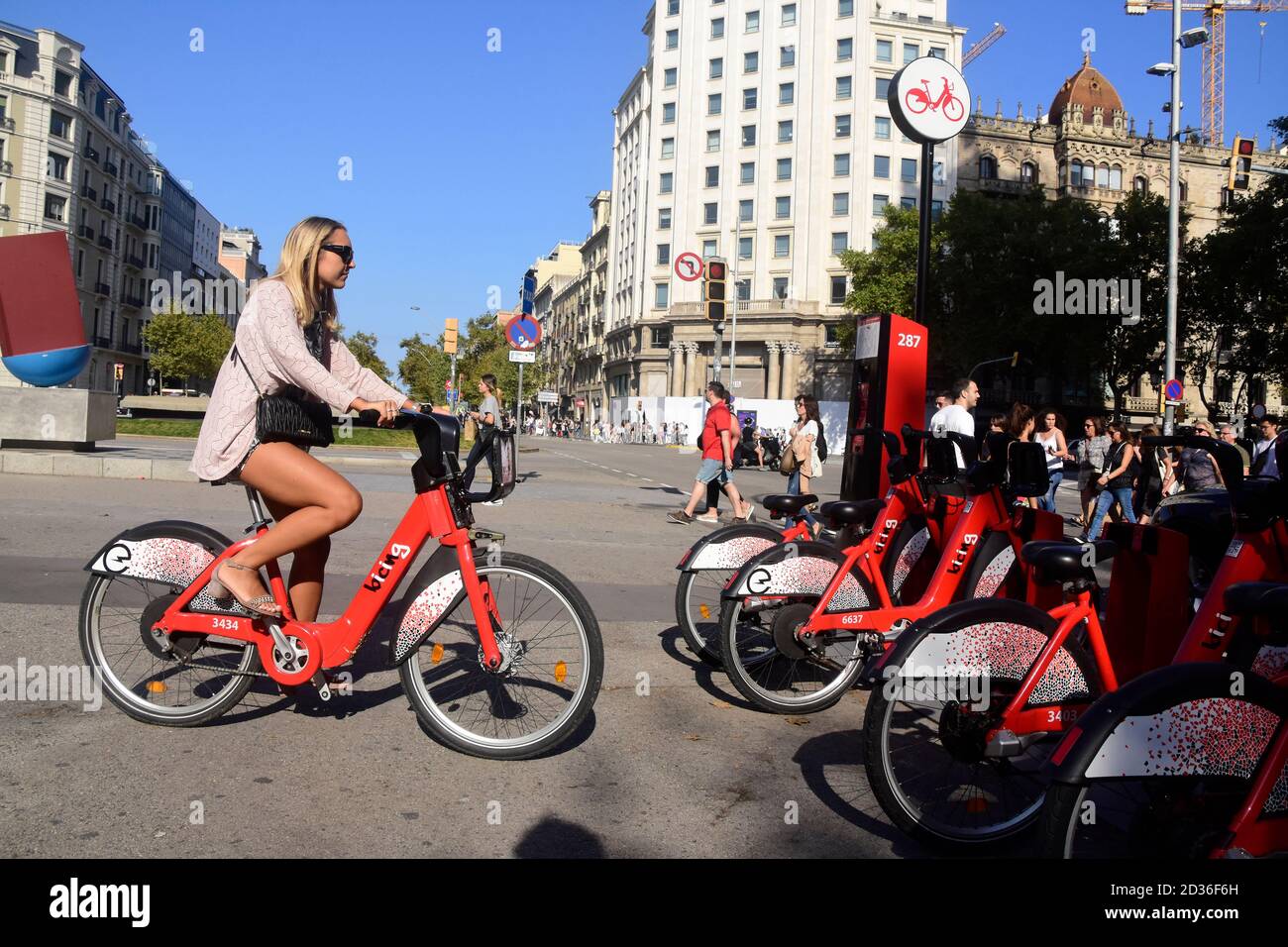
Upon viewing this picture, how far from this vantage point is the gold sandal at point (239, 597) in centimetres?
386

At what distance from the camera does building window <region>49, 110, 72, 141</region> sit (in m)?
63.1

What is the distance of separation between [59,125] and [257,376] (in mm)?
72316

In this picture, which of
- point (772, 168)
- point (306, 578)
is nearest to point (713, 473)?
point (306, 578)

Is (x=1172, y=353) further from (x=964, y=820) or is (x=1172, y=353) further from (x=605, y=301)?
(x=605, y=301)

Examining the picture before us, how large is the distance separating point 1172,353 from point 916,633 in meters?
29.6

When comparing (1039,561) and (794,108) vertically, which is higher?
(794,108)

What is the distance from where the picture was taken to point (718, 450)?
1281cm

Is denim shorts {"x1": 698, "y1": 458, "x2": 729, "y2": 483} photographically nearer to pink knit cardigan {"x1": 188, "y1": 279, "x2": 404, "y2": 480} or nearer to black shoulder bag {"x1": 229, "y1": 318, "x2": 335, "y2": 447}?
black shoulder bag {"x1": 229, "y1": 318, "x2": 335, "y2": 447}

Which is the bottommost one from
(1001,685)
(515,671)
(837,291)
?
(515,671)

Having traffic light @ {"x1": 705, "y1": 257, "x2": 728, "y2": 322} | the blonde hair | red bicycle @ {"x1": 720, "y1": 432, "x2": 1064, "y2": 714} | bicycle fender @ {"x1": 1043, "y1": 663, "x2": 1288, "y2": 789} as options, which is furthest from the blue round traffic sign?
bicycle fender @ {"x1": 1043, "y1": 663, "x2": 1288, "y2": 789}

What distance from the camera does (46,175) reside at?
6297cm

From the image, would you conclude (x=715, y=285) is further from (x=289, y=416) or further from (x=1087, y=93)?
(x=1087, y=93)

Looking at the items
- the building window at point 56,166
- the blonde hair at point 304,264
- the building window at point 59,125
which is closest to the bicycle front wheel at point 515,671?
the blonde hair at point 304,264
